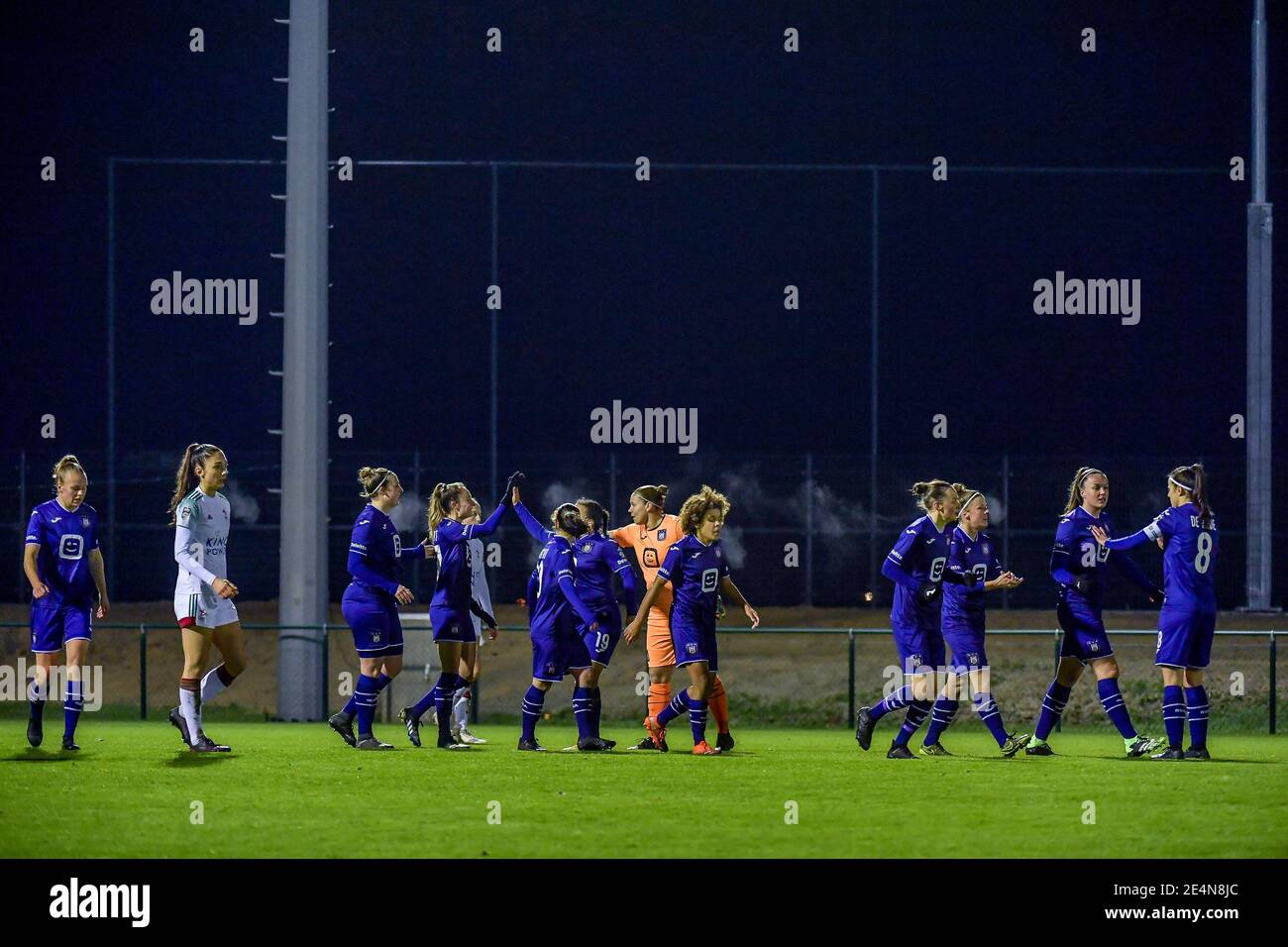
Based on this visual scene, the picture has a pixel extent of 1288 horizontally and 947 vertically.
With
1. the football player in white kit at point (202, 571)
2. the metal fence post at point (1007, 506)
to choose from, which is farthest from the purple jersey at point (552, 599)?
the metal fence post at point (1007, 506)

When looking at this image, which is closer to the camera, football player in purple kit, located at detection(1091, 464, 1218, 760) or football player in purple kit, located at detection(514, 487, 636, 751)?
football player in purple kit, located at detection(1091, 464, 1218, 760)

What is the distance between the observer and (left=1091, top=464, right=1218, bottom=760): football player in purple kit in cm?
1448

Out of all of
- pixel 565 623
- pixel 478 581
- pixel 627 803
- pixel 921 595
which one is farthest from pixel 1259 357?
pixel 627 803

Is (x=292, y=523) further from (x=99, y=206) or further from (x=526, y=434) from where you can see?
(x=99, y=206)

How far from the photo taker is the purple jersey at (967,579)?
47.8ft

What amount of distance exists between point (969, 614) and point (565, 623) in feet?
10.1

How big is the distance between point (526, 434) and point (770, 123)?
7.49m

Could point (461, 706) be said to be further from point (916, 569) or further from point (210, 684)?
point (916, 569)

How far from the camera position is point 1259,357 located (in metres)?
A: 30.2

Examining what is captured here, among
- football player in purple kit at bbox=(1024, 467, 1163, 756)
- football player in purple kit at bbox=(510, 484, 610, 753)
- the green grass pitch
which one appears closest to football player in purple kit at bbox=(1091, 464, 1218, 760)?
football player in purple kit at bbox=(1024, 467, 1163, 756)

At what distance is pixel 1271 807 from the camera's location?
11.6 m

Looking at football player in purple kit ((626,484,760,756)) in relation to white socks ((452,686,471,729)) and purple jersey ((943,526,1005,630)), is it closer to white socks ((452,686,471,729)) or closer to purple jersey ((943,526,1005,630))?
purple jersey ((943,526,1005,630))

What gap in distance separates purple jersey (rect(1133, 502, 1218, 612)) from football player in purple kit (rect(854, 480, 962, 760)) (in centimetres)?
133

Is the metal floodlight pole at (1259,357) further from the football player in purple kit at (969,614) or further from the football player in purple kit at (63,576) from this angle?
the football player in purple kit at (63,576)
